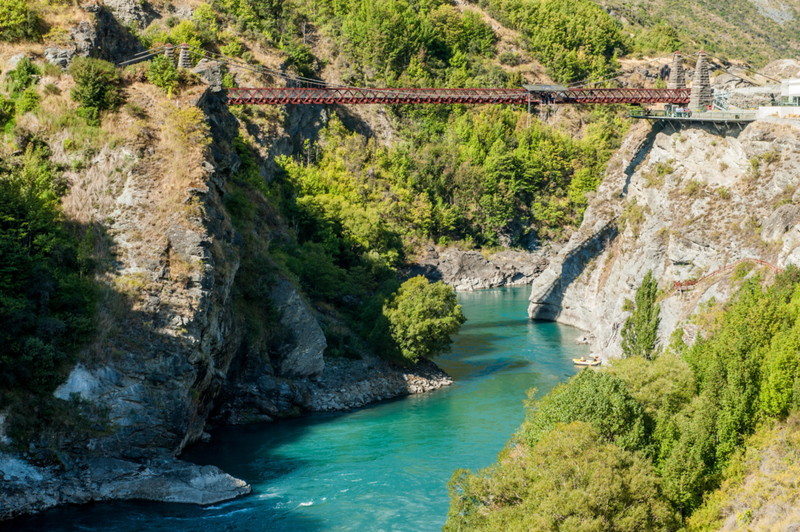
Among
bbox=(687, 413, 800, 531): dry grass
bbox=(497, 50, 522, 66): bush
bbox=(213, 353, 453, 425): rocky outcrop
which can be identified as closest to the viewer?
bbox=(687, 413, 800, 531): dry grass

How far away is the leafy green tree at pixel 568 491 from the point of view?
902 inches

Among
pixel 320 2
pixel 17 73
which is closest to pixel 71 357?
pixel 17 73

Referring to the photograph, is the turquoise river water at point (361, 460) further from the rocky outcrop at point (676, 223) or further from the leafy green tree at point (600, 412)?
the rocky outcrop at point (676, 223)

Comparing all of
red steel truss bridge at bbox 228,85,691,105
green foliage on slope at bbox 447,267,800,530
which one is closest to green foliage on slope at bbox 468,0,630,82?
red steel truss bridge at bbox 228,85,691,105

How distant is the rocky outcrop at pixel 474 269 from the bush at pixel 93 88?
43985 mm

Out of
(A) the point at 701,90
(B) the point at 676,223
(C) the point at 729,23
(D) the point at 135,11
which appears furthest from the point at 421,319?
(C) the point at 729,23

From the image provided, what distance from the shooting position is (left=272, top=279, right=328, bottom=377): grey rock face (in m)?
46.0

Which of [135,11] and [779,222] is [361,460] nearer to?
[779,222]

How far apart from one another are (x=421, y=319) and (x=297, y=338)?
810cm

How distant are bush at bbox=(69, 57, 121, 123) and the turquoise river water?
18067mm

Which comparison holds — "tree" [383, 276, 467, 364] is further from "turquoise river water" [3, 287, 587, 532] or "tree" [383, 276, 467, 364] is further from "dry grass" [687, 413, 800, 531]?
"dry grass" [687, 413, 800, 531]

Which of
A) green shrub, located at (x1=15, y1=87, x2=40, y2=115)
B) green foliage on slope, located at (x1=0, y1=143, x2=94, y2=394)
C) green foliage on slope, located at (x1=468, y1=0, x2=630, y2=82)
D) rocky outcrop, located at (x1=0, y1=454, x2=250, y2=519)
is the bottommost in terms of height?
rocky outcrop, located at (x1=0, y1=454, x2=250, y2=519)

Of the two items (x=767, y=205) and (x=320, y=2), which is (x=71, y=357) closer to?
(x=767, y=205)

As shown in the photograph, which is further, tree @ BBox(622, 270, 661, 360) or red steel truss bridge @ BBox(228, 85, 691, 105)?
red steel truss bridge @ BBox(228, 85, 691, 105)
